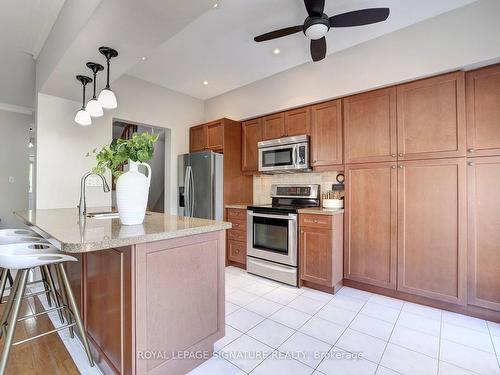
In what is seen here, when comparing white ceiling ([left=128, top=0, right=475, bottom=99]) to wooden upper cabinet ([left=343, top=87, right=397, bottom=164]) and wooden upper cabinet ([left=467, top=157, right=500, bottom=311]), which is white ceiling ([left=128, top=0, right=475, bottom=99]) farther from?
wooden upper cabinet ([left=467, top=157, right=500, bottom=311])

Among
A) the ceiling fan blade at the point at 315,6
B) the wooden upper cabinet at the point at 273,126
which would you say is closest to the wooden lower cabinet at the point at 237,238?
the wooden upper cabinet at the point at 273,126

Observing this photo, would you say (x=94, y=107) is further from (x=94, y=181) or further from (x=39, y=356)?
(x=39, y=356)

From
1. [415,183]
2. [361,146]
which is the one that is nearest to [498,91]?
[415,183]

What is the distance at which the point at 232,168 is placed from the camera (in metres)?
3.77

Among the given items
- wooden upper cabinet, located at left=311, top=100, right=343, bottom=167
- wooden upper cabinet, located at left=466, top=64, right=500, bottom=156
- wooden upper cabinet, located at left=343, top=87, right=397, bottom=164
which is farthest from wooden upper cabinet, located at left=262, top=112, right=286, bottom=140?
wooden upper cabinet, located at left=466, top=64, right=500, bottom=156

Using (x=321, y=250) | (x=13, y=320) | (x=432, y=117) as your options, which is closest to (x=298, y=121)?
(x=432, y=117)

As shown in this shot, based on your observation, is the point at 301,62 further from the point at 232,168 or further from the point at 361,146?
the point at 232,168

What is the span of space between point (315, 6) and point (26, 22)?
9.13ft

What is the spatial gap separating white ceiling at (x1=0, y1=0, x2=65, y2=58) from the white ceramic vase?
1984mm

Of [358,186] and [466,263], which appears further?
[358,186]

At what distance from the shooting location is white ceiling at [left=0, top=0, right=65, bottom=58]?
2197 mm

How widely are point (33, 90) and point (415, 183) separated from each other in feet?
15.6

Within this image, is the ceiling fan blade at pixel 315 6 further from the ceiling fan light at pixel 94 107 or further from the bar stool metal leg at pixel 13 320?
the bar stool metal leg at pixel 13 320

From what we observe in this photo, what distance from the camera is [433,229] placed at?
233cm
